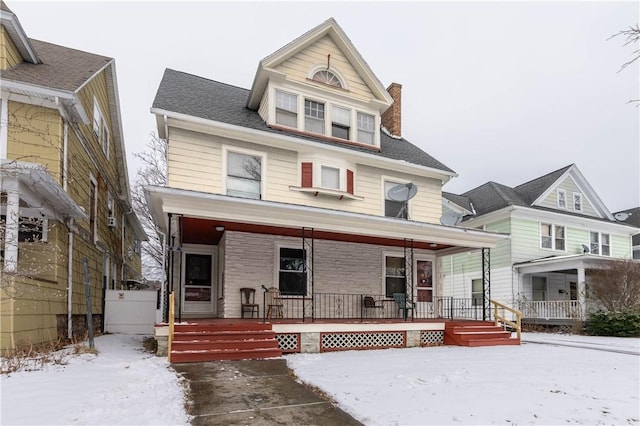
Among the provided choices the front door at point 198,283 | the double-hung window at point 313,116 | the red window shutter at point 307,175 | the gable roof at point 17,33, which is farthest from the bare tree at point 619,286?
the gable roof at point 17,33

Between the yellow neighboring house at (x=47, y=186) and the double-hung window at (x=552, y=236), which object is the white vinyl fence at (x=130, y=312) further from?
the double-hung window at (x=552, y=236)

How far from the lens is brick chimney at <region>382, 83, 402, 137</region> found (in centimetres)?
1600

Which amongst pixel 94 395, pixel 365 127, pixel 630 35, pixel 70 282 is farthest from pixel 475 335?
pixel 70 282

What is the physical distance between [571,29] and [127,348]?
10836 mm

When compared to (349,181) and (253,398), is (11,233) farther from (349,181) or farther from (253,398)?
(349,181)

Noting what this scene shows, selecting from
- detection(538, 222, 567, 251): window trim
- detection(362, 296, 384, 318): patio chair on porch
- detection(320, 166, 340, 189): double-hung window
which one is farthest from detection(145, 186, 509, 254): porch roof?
detection(538, 222, 567, 251): window trim

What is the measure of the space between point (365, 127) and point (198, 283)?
735cm

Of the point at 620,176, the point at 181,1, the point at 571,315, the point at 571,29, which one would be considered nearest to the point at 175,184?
the point at 181,1

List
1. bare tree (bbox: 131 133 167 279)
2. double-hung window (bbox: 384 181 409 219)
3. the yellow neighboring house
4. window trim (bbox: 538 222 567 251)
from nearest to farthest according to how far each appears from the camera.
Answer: the yellow neighboring house < double-hung window (bbox: 384 181 409 219) < window trim (bbox: 538 222 567 251) < bare tree (bbox: 131 133 167 279)

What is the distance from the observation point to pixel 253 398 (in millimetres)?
5395

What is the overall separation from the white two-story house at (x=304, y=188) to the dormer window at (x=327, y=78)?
35mm

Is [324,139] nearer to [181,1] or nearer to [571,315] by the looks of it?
[181,1]

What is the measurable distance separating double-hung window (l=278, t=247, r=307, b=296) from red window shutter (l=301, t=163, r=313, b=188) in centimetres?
196

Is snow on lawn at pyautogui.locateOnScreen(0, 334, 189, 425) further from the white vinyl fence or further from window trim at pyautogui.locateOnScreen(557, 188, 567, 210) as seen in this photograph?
window trim at pyautogui.locateOnScreen(557, 188, 567, 210)
